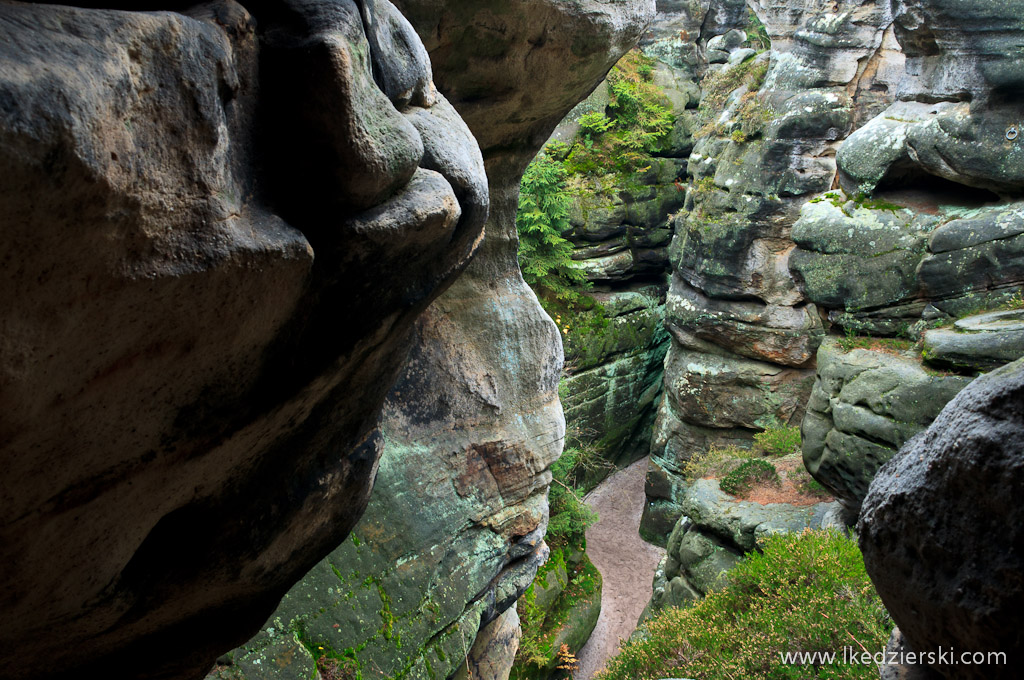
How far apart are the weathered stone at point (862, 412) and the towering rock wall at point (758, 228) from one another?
468 centimetres

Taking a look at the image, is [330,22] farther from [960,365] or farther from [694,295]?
[694,295]

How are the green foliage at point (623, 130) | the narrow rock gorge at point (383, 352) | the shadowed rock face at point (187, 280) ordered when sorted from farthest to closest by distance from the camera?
the green foliage at point (623, 130)
the narrow rock gorge at point (383, 352)
the shadowed rock face at point (187, 280)

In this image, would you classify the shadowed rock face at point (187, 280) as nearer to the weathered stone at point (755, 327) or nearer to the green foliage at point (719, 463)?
the green foliage at point (719, 463)

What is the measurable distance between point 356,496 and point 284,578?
65 cm

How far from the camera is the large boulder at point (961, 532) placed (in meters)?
2.47

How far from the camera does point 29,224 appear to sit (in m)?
1.89

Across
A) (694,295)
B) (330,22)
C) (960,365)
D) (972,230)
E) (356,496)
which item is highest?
(330,22)

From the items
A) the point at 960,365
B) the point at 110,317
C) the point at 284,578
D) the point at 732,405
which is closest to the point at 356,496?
the point at 284,578

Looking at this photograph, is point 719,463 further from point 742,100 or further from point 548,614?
point 742,100

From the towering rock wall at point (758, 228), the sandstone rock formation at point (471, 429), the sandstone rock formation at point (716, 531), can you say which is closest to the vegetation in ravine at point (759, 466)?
the sandstone rock formation at point (716, 531)

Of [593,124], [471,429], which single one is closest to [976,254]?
[471,429]

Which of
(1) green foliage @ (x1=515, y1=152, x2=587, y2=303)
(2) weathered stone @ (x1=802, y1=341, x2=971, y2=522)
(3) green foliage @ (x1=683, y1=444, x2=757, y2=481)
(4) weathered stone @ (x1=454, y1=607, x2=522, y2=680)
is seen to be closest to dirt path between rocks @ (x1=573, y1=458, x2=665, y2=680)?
(3) green foliage @ (x1=683, y1=444, x2=757, y2=481)

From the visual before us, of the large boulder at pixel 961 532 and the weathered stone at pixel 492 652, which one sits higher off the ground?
the large boulder at pixel 961 532

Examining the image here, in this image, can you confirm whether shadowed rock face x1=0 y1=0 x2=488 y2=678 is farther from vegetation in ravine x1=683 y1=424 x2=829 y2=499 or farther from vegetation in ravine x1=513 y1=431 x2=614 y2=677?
vegetation in ravine x1=683 y1=424 x2=829 y2=499
